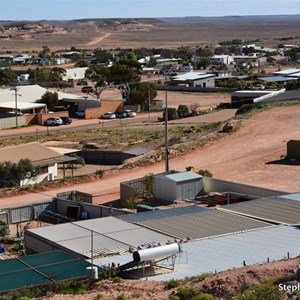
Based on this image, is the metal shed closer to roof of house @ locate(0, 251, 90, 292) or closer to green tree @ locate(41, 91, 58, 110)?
roof of house @ locate(0, 251, 90, 292)

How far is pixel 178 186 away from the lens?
104 ft

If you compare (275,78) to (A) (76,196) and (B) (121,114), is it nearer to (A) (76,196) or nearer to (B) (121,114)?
(B) (121,114)

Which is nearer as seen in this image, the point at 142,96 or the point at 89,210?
the point at 89,210

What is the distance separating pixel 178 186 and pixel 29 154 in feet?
36.6

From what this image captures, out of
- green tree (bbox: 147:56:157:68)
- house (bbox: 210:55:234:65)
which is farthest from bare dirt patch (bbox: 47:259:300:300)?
house (bbox: 210:55:234:65)

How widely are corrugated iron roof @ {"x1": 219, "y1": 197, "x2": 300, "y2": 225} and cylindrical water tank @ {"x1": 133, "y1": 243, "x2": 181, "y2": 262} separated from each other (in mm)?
5718

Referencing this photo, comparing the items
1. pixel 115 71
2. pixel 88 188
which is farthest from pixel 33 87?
pixel 88 188

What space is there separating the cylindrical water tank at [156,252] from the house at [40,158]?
61.2 ft

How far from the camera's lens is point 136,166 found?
41094mm

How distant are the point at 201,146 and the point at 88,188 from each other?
35.3ft

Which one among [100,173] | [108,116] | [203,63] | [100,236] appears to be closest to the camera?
[100,236]

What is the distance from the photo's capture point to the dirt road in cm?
3594

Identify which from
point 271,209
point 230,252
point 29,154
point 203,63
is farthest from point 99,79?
point 230,252

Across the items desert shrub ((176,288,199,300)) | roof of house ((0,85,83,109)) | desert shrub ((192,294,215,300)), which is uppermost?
desert shrub ((192,294,215,300))
